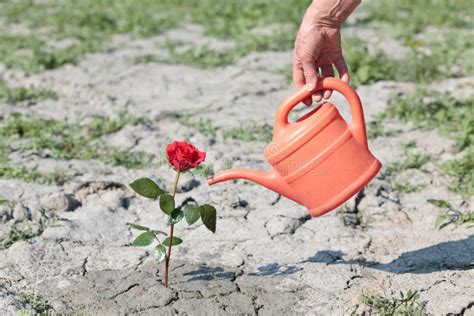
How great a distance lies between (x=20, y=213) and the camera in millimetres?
3359

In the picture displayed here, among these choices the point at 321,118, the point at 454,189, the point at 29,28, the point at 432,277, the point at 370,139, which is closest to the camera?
the point at 321,118

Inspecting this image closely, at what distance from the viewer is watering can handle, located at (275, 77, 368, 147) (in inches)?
105

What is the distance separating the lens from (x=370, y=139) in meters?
4.28

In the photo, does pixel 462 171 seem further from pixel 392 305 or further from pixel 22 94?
pixel 22 94

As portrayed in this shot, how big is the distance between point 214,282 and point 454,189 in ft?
4.41

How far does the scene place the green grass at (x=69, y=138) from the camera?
13.3ft

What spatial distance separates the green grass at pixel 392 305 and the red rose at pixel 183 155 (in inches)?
28.2

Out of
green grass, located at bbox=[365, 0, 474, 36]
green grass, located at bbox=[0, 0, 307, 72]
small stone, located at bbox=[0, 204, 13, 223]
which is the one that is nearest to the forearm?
small stone, located at bbox=[0, 204, 13, 223]

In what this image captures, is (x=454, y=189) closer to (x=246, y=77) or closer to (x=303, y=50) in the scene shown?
(x=303, y=50)

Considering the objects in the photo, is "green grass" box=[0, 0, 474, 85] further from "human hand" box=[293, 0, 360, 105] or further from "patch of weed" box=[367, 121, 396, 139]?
"human hand" box=[293, 0, 360, 105]

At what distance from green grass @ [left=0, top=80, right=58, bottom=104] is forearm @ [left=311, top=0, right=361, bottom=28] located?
2624 mm

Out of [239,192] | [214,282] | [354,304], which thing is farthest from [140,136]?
[354,304]

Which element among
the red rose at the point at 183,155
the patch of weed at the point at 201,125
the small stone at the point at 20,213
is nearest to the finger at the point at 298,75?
the red rose at the point at 183,155

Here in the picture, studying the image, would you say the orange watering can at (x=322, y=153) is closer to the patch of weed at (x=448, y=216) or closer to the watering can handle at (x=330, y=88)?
the watering can handle at (x=330, y=88)
